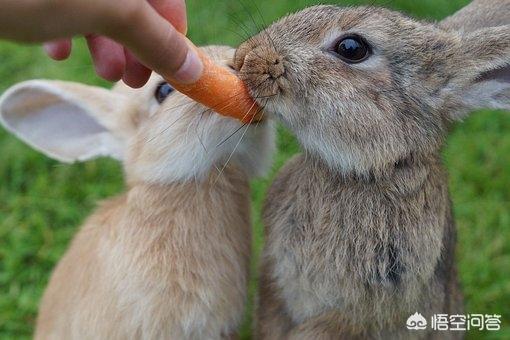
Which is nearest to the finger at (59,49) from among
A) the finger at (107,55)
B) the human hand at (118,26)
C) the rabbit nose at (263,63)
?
the finger at (107,55)

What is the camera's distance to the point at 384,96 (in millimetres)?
3049

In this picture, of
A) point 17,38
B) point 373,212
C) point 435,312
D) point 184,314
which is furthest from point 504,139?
point 17,38

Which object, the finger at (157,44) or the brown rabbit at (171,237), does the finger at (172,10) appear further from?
the brown rabbit at (171,237)

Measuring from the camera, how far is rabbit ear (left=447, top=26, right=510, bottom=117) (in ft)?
10.2

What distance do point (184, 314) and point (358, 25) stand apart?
137cm

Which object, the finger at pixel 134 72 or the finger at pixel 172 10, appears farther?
the finger at pixel 134 72

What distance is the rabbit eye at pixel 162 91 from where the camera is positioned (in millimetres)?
3583

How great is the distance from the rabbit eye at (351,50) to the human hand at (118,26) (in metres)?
0.60

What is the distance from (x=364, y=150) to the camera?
306 cm

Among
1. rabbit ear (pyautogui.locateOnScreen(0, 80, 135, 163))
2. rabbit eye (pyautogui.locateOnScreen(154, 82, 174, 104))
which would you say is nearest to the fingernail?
rabbit eye (pyautogui.locateOnScreen(154, 82, 174, 104))

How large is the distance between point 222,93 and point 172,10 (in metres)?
0.36

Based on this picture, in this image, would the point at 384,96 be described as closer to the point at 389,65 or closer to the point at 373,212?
the point at 389,65

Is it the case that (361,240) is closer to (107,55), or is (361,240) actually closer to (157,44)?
(107,55)

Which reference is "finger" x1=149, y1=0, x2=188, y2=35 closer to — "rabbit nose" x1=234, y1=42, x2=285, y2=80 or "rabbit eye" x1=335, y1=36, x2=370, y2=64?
"rabbit nose" x1=234, y1=42, x2=285, y2=80
